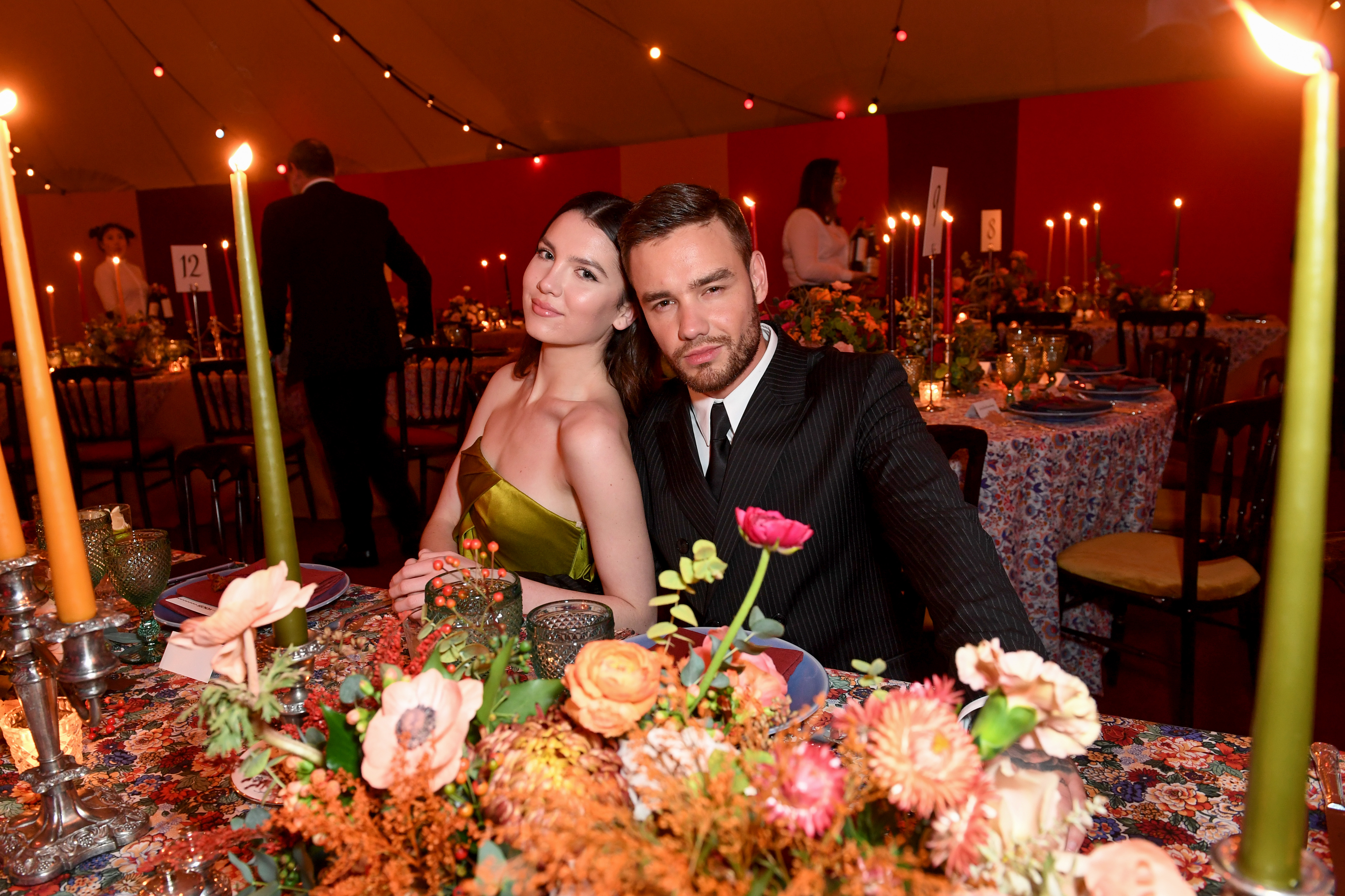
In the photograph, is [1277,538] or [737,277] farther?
[737,277]

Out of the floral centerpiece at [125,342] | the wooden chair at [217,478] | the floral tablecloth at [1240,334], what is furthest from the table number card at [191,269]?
the floral tablecloth at [1240,334]

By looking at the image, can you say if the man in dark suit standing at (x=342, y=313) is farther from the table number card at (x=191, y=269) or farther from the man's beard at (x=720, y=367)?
the man's beard at (x=720, y=367)

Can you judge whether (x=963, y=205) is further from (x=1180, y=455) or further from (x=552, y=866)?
(x=552, y=866)

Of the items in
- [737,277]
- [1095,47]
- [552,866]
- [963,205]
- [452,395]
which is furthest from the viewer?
[963,205]

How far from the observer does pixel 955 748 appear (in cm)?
50

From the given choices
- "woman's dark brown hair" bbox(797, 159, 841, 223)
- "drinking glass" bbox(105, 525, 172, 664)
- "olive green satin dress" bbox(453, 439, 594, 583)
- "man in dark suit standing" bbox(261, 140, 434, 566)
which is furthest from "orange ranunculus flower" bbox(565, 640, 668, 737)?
"woman's dark brown hair" bbox(797, 159, 841, 223)

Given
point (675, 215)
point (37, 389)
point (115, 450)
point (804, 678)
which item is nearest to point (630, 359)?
point (675, 215)

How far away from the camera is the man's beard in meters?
1.66

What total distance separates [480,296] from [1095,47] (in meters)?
8.00

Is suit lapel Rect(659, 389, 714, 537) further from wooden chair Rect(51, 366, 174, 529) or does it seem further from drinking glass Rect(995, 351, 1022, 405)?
wooden chair Rect(51, 366, 174, 529)

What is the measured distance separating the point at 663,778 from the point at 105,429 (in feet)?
19.0

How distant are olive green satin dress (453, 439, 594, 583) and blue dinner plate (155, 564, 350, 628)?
0.35 meters

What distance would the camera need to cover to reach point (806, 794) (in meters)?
0.50

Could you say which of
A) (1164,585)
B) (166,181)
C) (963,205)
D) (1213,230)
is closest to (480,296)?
(166,181)
